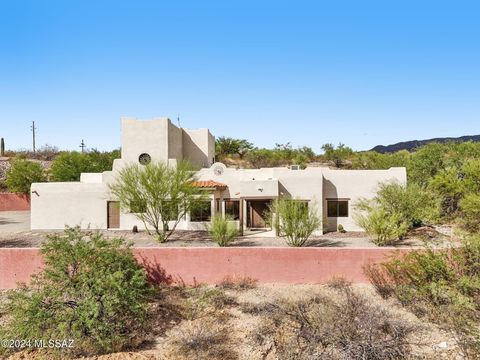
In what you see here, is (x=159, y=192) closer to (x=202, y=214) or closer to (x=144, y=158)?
(x=202, y=214)

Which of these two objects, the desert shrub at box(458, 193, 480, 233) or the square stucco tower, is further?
the square stucco tower

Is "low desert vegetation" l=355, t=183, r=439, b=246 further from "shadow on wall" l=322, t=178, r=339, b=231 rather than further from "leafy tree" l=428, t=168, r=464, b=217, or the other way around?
"leafy tree" l=428, t=168, r=464, b=217

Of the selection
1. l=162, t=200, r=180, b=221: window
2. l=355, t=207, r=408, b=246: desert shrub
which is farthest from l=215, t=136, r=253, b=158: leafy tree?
l=355, t=207, r=408, b=246: desert shrub

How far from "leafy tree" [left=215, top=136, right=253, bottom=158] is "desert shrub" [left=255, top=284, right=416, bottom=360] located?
45.6 m

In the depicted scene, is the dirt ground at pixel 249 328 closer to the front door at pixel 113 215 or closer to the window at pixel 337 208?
the window at pixel 337 208

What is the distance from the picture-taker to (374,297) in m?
14.1

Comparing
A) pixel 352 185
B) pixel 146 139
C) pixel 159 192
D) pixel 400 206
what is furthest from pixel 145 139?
pixel 400 206

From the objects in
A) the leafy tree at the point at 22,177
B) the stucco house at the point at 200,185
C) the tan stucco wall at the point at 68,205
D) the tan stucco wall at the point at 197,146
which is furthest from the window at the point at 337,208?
the leafy tree at the point at 22,177

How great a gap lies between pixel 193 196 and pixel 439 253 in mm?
13652

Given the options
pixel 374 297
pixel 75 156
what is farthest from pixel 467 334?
pixel 75 156

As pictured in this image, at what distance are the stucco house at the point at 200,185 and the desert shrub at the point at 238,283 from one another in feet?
29.1

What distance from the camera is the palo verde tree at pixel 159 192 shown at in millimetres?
20922

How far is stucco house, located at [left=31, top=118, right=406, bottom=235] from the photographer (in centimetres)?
2472

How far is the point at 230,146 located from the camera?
2291 inches
